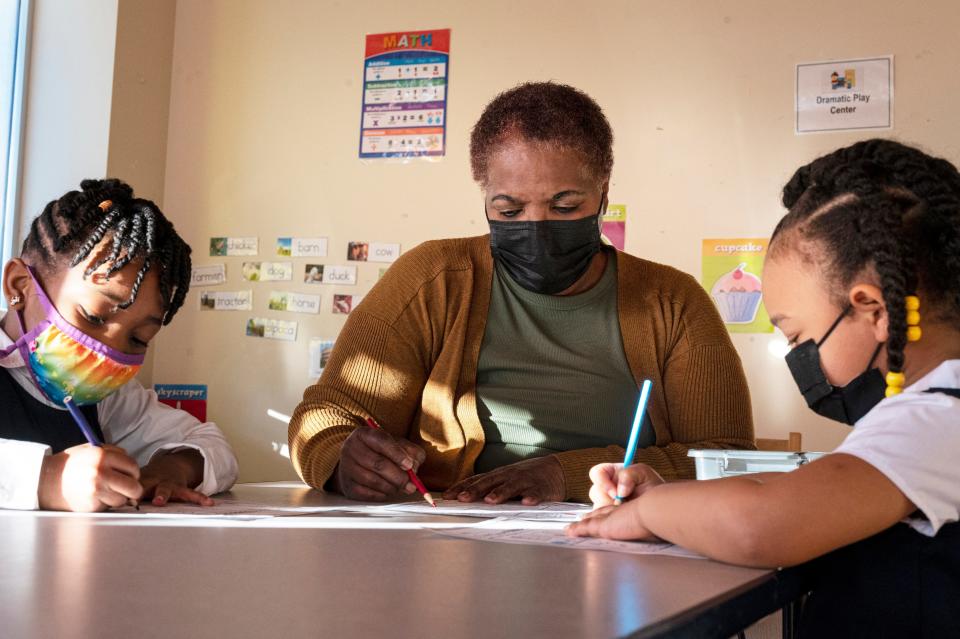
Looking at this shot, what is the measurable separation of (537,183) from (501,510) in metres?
0.69

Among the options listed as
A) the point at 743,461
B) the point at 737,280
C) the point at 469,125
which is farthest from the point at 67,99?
the point at 743,461

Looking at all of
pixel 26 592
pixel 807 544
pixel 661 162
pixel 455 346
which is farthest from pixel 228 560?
pixel 661 162

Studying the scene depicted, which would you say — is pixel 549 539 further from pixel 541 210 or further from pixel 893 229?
pixel 541 210

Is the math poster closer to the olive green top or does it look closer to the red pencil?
the olive green top

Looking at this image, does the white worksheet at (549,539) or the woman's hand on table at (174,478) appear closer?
the white worksheet at (549,539)

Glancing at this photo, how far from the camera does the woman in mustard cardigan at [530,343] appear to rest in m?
1.73

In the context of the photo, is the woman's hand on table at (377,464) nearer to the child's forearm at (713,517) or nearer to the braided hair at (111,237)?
the braided hair at (111,237)

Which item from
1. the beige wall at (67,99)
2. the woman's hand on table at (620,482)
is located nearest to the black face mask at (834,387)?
the woman's hand on table at (620,482)

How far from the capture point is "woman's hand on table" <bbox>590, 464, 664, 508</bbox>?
1181mm

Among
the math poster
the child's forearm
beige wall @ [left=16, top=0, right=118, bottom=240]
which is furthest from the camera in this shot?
the math poster

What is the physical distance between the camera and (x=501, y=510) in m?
1.30

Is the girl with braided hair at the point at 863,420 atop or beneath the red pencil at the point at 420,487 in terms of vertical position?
atop

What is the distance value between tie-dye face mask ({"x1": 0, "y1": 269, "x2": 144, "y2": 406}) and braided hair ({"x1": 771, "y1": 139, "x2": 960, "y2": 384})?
1019mm

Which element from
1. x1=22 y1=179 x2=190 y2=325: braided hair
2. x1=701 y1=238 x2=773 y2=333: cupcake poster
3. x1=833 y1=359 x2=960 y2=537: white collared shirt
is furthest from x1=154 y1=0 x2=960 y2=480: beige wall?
x1=833 y1=359 x2=960 y2=537: white collared shirt
